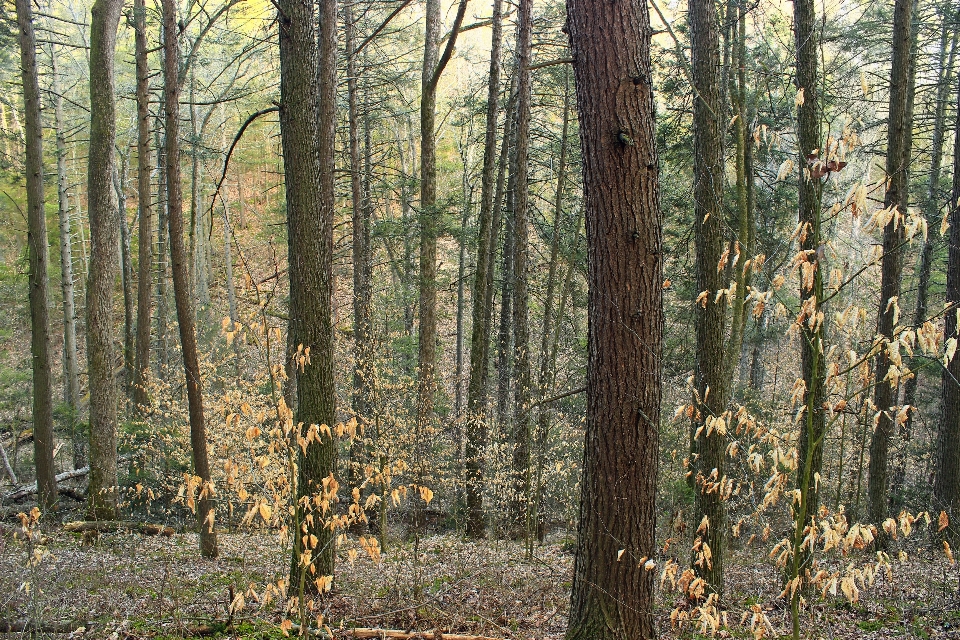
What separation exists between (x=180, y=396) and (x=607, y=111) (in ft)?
40.0

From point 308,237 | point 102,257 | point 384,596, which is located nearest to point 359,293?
point 102,257

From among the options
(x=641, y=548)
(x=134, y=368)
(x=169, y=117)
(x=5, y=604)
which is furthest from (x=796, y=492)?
(x=134, y=368)

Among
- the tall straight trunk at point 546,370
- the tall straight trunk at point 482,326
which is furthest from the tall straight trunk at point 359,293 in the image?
the tall straight trunk at point 546,370

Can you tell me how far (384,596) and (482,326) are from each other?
19.4 ft

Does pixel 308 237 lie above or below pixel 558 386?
above

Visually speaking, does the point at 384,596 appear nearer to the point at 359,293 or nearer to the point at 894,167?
the point at 359,293

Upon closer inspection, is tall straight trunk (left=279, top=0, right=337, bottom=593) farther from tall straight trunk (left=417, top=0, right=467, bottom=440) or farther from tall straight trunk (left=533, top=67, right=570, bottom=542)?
tall straight trunk (left=417, top=0, right=467, bottom=440)

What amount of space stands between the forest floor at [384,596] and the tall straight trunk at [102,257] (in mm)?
1002

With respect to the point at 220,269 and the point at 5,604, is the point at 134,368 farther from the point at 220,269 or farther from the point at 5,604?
the point at 220,269

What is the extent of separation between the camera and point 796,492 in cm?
280

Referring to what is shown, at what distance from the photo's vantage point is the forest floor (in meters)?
4.89

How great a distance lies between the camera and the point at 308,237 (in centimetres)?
503

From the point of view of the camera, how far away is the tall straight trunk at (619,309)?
3174 mm

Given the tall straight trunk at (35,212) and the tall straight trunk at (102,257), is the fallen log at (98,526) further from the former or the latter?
the tall straight trunk at (35,212)
